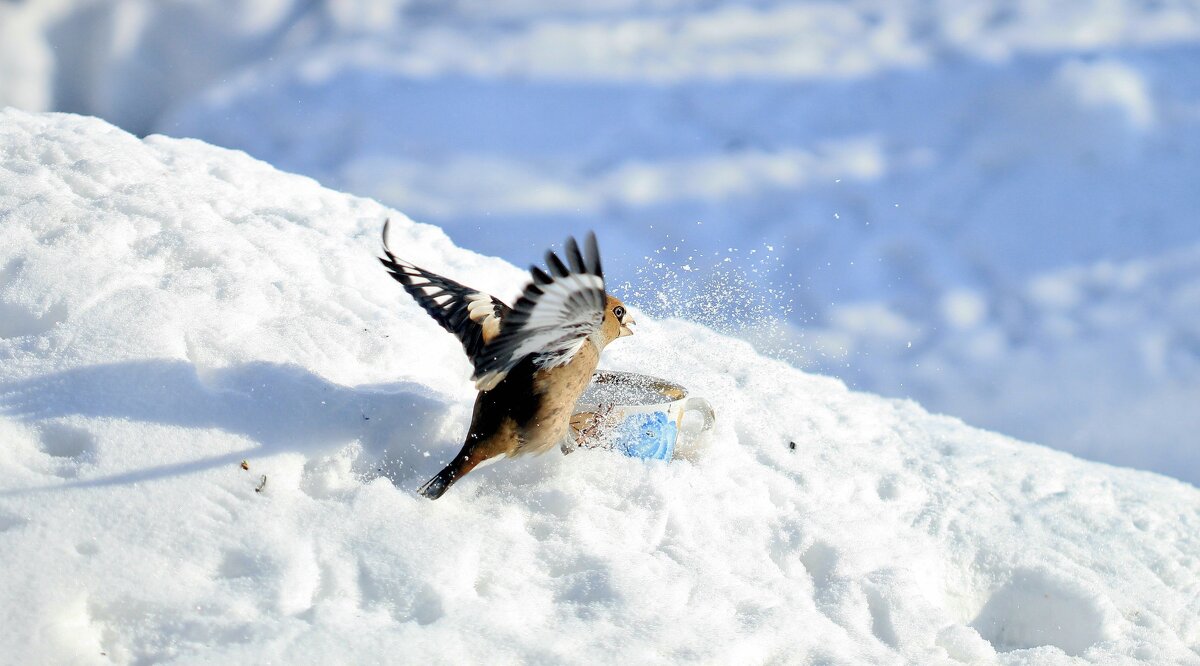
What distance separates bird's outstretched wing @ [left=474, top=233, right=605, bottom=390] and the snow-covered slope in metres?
0.45

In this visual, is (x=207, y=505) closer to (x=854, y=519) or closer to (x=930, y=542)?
(x=854, y=519)

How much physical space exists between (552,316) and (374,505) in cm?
71

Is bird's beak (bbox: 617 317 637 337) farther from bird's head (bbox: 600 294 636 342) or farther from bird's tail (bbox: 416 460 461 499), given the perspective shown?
bird's tail (bbox: 416 460 461 499)

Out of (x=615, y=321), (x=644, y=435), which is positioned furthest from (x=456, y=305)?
(x=644, y=435)

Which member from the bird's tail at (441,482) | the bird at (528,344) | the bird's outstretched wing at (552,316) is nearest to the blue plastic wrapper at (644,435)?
the bird at (528,344)

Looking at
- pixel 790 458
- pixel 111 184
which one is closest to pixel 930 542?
pixel 790 458

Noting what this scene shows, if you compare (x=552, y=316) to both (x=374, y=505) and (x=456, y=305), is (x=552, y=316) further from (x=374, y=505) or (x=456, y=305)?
(x=374, y=505)

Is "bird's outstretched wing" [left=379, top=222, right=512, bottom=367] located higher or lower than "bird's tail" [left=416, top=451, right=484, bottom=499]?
higher

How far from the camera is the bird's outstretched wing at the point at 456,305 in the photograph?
265cm

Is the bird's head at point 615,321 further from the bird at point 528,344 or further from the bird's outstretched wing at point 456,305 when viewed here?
the bird's outstretched wing at point 456,305

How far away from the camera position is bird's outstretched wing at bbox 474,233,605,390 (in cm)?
214

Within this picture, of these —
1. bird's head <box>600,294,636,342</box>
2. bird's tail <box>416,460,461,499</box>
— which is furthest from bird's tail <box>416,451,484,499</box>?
bird's head <box>600,294,636,342</box>

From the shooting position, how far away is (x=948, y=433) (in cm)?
453

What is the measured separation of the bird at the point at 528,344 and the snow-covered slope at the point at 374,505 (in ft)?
0.68
